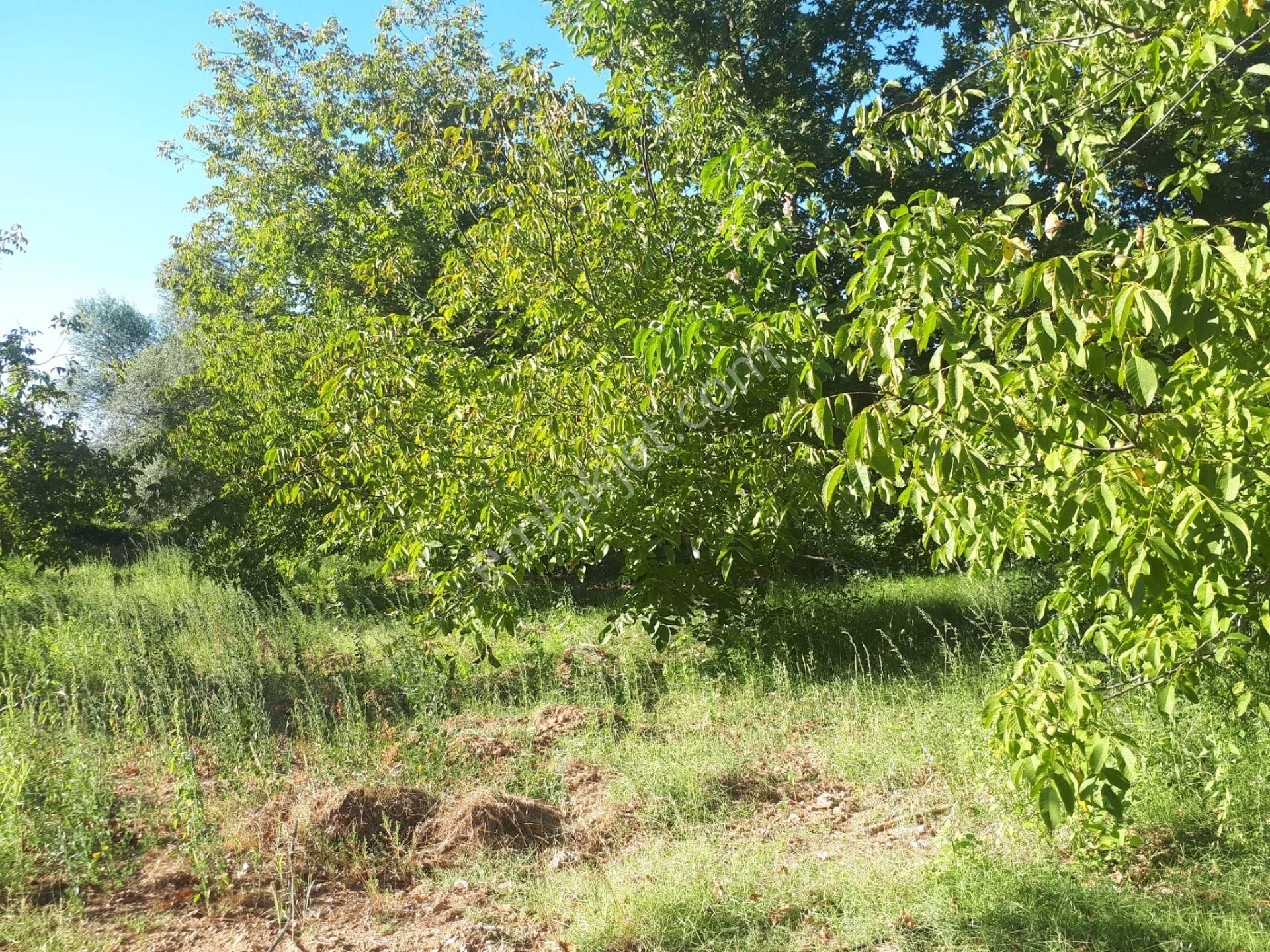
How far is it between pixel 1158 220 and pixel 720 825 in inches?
112

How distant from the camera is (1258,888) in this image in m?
2.84

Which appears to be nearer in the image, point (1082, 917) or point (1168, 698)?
point (1168, 698)

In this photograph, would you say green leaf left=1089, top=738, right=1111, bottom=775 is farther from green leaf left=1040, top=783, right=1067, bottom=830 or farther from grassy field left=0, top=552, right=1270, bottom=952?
grassy field left=0, top=552, right=1270, bottom=952

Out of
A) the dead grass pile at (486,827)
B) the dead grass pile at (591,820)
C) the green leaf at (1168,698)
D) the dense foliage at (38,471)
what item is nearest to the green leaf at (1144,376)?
the green leaf at (1168,698)

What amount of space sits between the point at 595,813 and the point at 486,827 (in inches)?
19.6

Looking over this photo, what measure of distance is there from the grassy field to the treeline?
0.44 metres

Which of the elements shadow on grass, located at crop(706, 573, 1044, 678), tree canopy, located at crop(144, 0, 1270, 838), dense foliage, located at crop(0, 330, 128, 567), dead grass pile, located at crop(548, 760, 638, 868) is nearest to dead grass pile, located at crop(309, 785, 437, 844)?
dead grass pile, located at crop(548, 760, 638, 868)

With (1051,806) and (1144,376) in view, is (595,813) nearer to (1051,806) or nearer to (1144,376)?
(1051,806)

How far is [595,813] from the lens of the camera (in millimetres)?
3916

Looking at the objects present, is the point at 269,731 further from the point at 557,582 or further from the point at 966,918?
the point at 557,582

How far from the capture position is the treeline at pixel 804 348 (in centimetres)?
212

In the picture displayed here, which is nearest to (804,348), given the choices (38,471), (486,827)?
(486,827)

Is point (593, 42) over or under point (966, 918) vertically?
over

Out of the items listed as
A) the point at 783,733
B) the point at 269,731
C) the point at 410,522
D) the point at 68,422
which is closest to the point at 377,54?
the point at 68,422
